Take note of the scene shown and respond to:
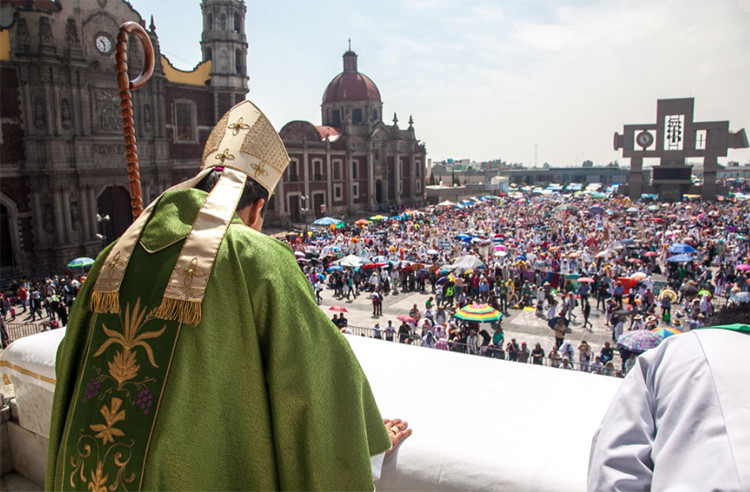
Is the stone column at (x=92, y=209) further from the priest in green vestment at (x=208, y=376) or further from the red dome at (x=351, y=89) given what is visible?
the red dome at (x=351, y=89)

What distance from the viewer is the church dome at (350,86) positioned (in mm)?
54031

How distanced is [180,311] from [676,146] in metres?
73.3

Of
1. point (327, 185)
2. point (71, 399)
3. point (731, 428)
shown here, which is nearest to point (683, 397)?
point (731, 428)

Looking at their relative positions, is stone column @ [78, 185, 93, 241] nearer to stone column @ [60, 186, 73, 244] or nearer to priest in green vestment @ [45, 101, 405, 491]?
stone column @ [60, 186, 73, 244]

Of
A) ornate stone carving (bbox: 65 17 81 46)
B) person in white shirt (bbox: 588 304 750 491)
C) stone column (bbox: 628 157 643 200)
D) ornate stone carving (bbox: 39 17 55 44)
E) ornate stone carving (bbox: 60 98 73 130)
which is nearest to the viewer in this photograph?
person in white shirt (bbox: 588 304 750 491)

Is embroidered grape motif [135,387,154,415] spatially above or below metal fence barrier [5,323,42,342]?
above

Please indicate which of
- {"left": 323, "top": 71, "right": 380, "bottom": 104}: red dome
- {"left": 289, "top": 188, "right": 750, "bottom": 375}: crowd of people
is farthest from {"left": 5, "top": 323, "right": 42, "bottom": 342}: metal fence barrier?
{"left": 323, "top": 71, "right": 380, "bottom": 104}: red dome

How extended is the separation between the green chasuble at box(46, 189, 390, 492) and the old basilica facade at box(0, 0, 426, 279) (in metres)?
24.5

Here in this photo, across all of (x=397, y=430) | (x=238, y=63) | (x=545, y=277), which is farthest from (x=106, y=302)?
(x=238, y=63)

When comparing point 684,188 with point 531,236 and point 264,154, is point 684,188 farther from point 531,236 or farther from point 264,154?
point 264,154

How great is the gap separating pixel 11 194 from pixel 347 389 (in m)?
27.3

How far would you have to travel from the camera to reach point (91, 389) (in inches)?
79.1

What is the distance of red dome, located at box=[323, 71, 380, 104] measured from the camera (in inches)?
2127

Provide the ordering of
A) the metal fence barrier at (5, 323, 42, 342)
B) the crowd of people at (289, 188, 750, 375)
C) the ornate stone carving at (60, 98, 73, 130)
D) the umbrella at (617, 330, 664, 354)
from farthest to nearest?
the ornate stone carving at (60, 98, 73, 130) → the metal fence barrier at (5, 323, 42, 342) → the crowd of people at (289, 188, 750, 375) → the umbrella at (617, 330, 664, 354)
